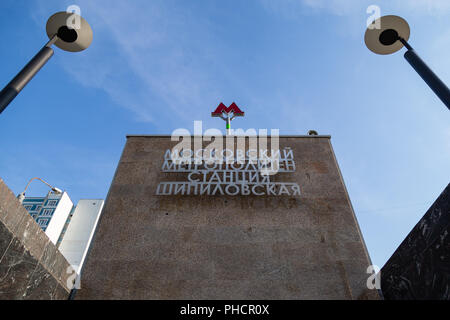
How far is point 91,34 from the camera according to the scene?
7566 millimetres

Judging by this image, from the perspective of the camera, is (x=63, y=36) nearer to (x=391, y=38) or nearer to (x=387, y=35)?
(x=387, y=35)

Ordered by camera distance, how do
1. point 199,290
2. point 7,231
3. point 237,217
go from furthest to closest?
point 237,217
point 199,290
point 7,231

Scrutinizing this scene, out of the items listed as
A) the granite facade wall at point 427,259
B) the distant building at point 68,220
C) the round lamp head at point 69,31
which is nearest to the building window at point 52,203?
the distant building at point 68,220

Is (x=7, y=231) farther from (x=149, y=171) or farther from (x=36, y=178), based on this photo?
(x=36, y=178)

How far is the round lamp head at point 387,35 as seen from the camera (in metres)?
7.41

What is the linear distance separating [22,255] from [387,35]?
9.47m

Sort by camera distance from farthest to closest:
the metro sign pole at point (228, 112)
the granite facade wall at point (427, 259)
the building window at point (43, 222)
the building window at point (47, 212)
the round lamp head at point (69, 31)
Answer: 1. the building window at point (47, 212)
2. the building window at point (43, 222)
3. the metro sign pole at point (228, 112)
4. the round lamp head at point (69, 31)
5. the granite facade wall at point (427, 259)

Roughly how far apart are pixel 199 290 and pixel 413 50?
7.78 meters

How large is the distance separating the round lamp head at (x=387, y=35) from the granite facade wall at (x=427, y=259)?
4372 mm

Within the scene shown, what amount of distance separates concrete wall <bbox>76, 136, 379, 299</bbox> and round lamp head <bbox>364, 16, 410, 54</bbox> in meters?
4.13

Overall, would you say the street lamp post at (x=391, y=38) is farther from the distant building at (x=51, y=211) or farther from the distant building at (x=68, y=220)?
the distant building at (x=51, y=211)

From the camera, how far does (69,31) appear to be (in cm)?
720

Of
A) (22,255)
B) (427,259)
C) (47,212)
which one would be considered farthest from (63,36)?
(47,212)
